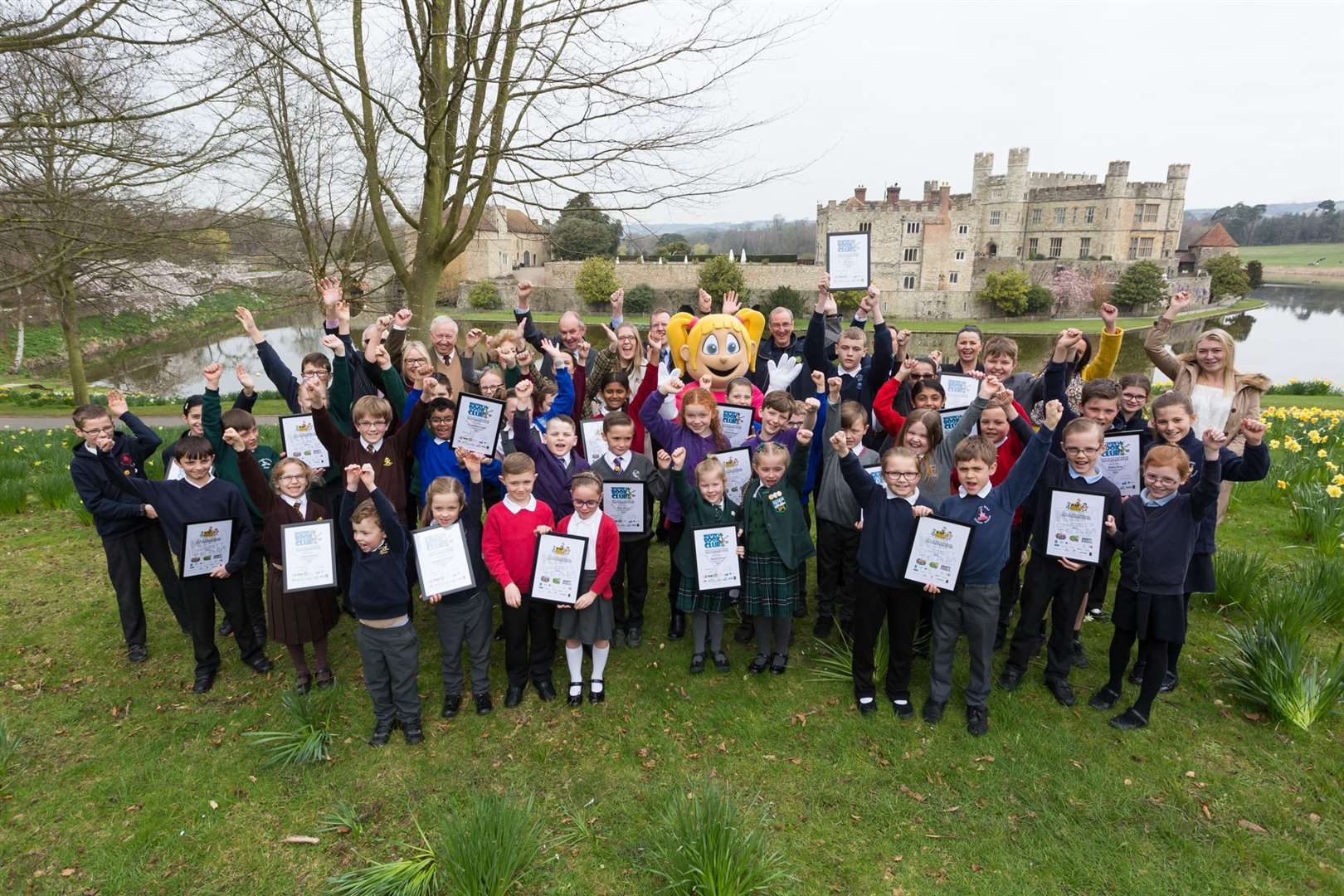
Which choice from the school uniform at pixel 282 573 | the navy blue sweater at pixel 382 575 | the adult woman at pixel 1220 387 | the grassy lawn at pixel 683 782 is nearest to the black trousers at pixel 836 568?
the grassy lawn at pixel 683 782

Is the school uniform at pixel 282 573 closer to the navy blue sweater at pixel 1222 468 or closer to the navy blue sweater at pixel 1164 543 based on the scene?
the navy blue sweater at pixel 1164 543

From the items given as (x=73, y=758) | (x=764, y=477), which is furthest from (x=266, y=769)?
(x=764, y=477)

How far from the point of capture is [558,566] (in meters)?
4.09

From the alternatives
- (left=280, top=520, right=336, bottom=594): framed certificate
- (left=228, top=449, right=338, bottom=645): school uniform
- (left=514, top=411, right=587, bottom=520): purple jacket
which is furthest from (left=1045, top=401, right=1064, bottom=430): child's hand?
(left=228, top=449, right=338, bottom=645): school uniform

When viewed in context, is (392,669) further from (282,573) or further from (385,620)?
(282,573)

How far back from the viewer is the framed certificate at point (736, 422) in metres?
5.12

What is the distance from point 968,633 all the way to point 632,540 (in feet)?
7.65

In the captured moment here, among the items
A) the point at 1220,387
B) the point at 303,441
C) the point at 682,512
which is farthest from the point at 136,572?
the point at 1220,387

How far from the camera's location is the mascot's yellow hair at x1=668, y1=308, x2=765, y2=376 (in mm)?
5750

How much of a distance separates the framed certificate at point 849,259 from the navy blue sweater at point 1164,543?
122 inches

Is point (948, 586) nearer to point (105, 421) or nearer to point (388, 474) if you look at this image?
point (388, 474)

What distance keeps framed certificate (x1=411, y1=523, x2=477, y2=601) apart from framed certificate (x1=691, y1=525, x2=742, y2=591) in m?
1.47

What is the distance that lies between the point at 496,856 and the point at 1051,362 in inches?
187

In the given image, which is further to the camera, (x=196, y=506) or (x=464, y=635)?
(x=196, y=506)
